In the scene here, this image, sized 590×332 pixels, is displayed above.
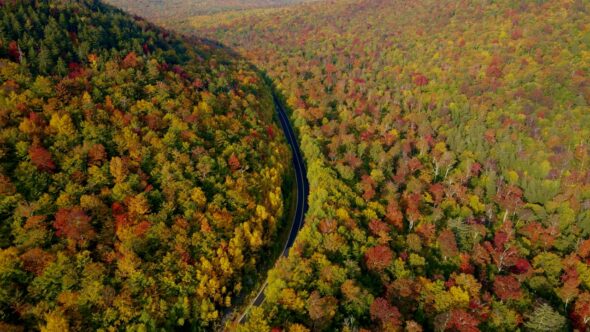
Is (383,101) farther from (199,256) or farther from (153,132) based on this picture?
(199,256)

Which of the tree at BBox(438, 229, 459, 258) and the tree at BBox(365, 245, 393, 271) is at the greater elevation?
the tree at BBox(365, 245, 393, 271)

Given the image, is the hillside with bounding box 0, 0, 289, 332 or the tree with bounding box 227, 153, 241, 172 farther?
the tree with bounding box 227, 153, 241, 172

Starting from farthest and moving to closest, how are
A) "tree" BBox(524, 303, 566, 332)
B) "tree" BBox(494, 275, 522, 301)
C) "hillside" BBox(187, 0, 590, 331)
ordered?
"tree" BBox(494, 275, 522, 301), "hillside" BBox(187, 0, 590, 331), "tree" BBox(524, 303, 566, 332)

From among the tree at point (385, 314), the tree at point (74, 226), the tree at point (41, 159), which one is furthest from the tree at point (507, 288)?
the tree at point (41, 159)

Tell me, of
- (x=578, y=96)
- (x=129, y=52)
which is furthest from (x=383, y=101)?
(x=129, y=52)

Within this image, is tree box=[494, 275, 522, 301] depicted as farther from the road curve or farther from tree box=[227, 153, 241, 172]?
tree box=[227, 153, 241, 172]

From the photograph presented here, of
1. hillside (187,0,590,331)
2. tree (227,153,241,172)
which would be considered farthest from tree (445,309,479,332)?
tree (227,153,241,172)
